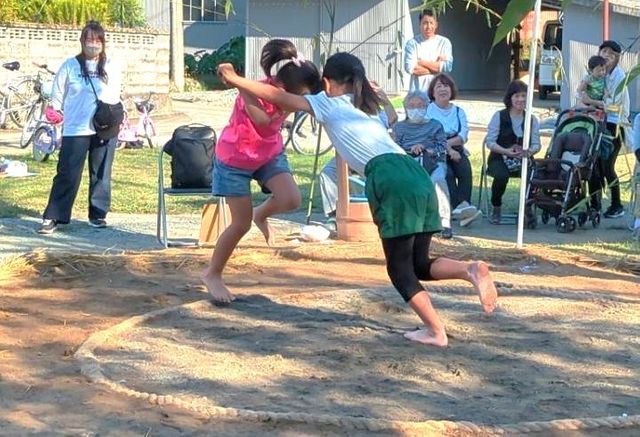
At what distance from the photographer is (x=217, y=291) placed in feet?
20.6

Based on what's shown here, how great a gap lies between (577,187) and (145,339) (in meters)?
5.45

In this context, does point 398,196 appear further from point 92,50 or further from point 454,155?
point 454,155

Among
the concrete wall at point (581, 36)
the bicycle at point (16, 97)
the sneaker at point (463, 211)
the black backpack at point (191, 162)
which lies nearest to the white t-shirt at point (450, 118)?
the sneaker at point (463, 211)

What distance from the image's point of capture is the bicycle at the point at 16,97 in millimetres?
19562

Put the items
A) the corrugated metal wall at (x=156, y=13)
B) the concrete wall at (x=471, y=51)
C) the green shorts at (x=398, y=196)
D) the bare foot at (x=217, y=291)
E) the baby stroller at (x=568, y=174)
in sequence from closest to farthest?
1. the green shorts at (x=398, y=196)
2. the bare foot at (x=217, y=291)
3. the baby stroller at (x=568, y=174)
4. the concrete wall at (x=471, y=51)
5. the corrugated metal wall at (x=156, y=13)

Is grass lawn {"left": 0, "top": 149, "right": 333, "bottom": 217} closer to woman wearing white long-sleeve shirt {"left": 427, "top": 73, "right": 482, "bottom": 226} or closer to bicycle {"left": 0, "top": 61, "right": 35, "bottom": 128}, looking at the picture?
woman wearing white long-sleeve shirt {"left": 427, "top": 73, "right": 482, "bottom": 226}

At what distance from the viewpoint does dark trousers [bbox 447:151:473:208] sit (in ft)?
33.0

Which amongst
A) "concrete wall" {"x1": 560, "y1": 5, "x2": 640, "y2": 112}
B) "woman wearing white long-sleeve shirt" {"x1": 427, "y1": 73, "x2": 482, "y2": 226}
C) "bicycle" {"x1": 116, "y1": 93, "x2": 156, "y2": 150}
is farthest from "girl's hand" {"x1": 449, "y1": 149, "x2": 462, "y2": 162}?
"concrete wall" {"x1": 560, "y1": 5, "x2": 640, "y2": 112}

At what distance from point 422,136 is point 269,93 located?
14.5ft

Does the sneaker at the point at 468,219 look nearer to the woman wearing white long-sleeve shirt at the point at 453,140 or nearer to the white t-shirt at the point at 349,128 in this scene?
the woman wearing white long-sleeve shirt at the point at 453,140

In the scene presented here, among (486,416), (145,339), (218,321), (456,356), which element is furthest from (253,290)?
(486,416)

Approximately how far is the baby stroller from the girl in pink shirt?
158 inches

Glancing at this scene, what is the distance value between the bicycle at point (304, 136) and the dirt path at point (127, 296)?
6.97 meters

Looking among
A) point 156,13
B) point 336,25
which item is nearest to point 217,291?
point 336,25
